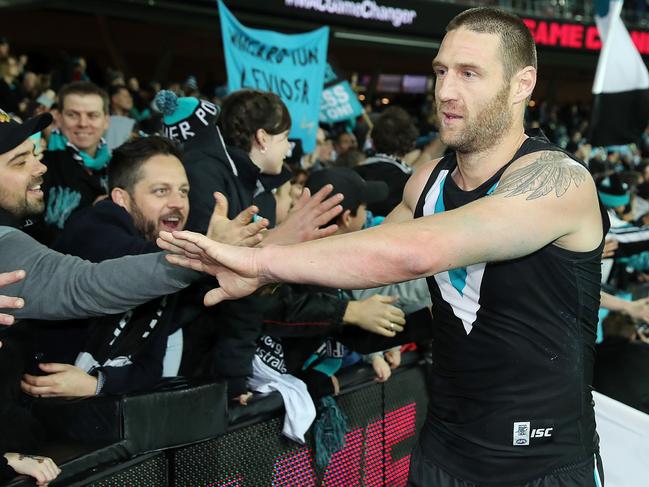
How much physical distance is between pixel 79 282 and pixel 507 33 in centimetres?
151

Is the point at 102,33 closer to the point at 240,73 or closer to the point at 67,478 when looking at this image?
the point at 240,73

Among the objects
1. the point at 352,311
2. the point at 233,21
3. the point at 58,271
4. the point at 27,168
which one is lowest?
the point at 352,311

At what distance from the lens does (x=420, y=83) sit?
22.9m

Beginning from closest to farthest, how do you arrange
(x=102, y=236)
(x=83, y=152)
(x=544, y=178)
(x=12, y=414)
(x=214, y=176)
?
1. (x=544, y=178)
2. (x=12, y=414)
3. (x=102, y=236)
4. (x=214, y=176)
5. (x=83, y=152)

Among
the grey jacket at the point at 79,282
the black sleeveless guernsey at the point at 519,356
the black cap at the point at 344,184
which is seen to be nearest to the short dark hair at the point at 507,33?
the black sleeveless guernsey at the point at 519,356

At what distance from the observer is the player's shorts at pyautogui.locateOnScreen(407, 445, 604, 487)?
2271 mm

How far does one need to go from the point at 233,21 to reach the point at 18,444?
4.55 meters

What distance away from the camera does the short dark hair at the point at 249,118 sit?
3.81m

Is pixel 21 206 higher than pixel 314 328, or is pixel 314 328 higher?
pixel 21 206

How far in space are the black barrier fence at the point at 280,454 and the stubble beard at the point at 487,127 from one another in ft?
4.39

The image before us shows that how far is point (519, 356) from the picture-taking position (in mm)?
2232

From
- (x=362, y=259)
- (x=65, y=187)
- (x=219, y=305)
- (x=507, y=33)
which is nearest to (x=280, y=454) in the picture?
(x=219, y=305)

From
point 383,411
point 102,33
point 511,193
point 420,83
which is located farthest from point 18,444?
point 420,83

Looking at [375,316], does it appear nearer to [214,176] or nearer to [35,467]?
[214,176]
